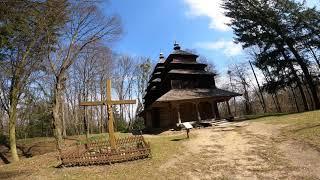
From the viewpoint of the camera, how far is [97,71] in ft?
141

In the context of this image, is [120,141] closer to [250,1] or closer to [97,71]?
[250,1]

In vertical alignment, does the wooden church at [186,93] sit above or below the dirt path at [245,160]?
above

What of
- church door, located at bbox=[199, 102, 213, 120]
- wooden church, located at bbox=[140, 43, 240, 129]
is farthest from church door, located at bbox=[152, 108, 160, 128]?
church door, located at bbox=[199, 102, 213, 120]

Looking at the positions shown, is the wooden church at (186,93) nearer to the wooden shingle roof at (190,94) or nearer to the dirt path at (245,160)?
Result: the wooden shingle roof at (190,94)

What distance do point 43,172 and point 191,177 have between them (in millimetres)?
6483

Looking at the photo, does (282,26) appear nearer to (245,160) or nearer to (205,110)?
(205,110)

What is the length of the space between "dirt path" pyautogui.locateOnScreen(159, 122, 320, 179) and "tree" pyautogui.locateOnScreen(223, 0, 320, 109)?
15941 millimetres

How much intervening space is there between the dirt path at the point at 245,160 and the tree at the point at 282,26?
15.9 metres

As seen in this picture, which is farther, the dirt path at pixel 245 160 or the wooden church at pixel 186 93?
the wooden church at pixel 186 93

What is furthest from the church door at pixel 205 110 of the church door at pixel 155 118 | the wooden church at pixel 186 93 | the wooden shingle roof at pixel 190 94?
the church door at pixel 155 118

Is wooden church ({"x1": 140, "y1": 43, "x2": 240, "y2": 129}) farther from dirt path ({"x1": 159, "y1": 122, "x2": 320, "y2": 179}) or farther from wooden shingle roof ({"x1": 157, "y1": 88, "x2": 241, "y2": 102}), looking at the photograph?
dirt path ({"x1": 159, "y1": 122, "x2": 320, "y2": 179})

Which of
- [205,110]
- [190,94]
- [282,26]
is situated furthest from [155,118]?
[282,26]

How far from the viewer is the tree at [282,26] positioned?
98.5 ft

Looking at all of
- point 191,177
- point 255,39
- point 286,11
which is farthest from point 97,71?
point 191,177
